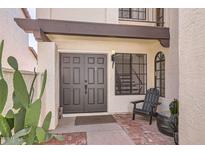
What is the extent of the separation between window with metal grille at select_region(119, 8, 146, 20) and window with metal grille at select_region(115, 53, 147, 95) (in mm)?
1420

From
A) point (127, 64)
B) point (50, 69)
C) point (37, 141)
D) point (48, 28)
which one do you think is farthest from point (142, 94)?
point (37, 141)

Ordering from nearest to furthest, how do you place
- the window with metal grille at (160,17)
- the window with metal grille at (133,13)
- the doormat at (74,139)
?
the doormat at (74,139) < the window with metal grille at (160,17) < the window with metal grille at (133,13)

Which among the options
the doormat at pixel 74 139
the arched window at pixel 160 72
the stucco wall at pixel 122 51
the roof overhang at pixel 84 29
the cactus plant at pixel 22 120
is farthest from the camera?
the arched window at pixel 160 72

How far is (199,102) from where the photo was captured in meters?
1.12

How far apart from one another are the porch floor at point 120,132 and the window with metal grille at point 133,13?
11.9 feet

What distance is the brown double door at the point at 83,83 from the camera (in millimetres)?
5594

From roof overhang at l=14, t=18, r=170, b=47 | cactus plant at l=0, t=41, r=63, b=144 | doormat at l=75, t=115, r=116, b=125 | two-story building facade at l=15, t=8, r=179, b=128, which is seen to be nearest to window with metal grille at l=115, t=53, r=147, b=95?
two-story building facade at l=15, t=8, r=179, b=128

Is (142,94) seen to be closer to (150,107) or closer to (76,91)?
(150,107)

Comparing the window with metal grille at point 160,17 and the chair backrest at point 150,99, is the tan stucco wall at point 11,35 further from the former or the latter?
the window with metal grille at point 160,17

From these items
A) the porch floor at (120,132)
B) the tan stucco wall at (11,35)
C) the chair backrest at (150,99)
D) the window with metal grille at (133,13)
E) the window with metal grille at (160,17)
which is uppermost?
the window with metal grille at (133,13)

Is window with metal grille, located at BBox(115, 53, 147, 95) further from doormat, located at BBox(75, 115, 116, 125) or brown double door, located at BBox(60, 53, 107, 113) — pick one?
doormat, located at BBox(75, 115, 116, 125)

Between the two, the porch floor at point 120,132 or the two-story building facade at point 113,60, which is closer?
the porch floor at point 120,132

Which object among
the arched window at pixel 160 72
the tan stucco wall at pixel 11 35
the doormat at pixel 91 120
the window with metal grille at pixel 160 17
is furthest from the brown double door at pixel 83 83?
the window with metal grille at pixel 160 17

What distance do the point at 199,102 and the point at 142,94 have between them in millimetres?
5043
